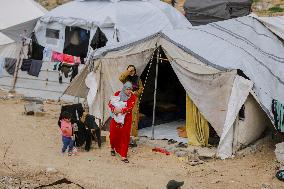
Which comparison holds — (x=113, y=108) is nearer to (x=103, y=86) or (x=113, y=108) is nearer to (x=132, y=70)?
(x=132, y=70)

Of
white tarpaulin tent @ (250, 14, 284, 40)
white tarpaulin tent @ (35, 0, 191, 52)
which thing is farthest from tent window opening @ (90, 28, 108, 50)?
white tarpaulin tent @ (250, 14, 284, 40)

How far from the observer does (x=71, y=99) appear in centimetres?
1472

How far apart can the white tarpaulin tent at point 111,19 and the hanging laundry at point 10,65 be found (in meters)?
2.30

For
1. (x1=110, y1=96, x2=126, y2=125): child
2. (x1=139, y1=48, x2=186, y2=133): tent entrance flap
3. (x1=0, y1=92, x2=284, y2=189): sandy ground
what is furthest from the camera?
(x1=139, y1=48, x2=186, y2=133): tent entrance flap

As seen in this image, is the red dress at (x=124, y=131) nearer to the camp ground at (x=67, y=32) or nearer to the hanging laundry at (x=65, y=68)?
the camp ground at (x=67, y=32)

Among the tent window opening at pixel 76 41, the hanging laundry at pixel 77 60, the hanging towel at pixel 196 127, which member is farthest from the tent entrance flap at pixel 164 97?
the tent window opening at pixel 76 41

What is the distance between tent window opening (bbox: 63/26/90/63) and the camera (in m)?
17.0

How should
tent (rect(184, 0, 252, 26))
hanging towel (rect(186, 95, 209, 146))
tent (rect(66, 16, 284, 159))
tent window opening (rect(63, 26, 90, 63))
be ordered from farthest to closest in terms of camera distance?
tent (rect(184, 0, 252, 26)), tent window opening (rect(63, 26, 90, 63)), hanging towel (rect(186, 95, 209, 146)), tent (rect(66, 16, 284, 159))

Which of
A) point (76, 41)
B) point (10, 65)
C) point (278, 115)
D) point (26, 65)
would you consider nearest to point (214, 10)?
point (76, 41)

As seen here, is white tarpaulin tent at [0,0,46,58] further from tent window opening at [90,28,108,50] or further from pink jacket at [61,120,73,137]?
pink jacket at [61,120,73,137]

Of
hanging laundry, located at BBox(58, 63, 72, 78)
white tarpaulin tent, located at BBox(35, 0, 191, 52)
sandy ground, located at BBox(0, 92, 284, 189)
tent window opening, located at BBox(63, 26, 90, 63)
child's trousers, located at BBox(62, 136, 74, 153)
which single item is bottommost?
sandy ground, located at BBox(0, 92, 284, 189)

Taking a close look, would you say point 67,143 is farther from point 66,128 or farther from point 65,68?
point 65,68

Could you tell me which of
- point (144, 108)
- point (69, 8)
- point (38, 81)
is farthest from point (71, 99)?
point (69, 8)

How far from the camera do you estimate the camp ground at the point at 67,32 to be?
15690 mm
